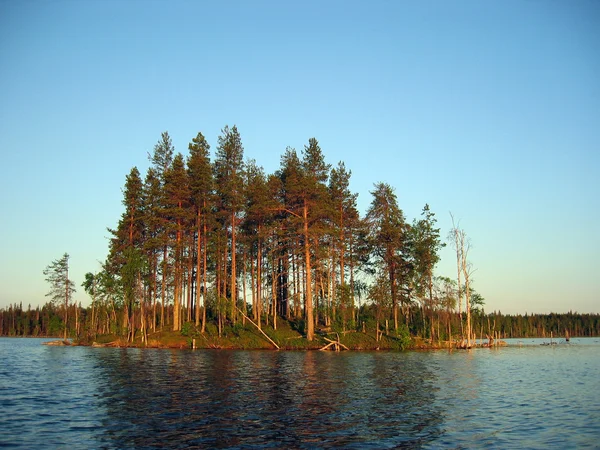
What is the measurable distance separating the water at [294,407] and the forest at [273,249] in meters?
27.7

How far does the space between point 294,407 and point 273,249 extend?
40.2 m

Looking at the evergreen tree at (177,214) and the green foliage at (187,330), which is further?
the evergreen tree at (177,214)

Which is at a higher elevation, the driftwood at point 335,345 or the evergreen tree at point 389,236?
the evergreen tree at point 389,236

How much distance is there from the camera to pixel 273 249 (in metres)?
62.1

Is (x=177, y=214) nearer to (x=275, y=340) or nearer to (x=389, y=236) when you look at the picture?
(x=275, y=340)

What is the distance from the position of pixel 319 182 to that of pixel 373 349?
78.8 feet

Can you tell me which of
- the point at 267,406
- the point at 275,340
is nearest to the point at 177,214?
the point at 275,340

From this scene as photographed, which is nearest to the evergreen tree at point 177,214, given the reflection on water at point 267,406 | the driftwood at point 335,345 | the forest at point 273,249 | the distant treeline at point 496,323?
the forest at point 273,249

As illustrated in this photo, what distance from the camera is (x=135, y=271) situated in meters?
68.8

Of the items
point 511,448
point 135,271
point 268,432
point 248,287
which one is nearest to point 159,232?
point 135,271

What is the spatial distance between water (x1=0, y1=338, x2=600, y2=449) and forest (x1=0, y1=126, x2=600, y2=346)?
27.7 metres

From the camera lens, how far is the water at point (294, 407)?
16.6 m

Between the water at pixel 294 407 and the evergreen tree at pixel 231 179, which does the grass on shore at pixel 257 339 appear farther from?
the water at pixel 294 407

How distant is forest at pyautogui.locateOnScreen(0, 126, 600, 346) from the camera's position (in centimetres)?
6519
